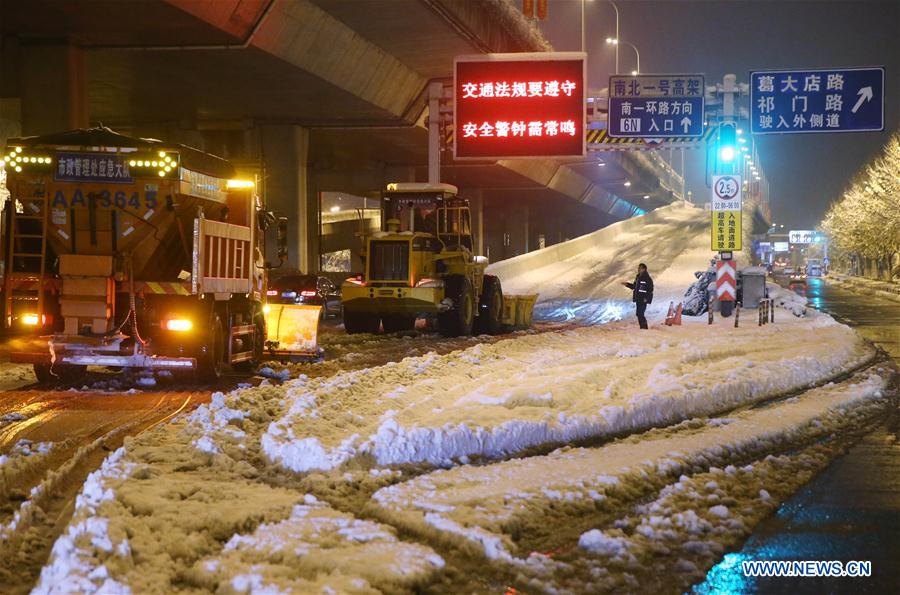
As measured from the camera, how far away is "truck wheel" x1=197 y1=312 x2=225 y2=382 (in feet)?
46.0

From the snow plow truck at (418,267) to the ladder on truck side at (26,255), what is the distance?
9.44m

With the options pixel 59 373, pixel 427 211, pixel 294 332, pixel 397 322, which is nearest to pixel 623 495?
pixel 59 373

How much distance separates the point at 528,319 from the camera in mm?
26953

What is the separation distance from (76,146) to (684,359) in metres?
9.69

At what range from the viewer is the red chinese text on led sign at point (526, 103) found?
29797mm

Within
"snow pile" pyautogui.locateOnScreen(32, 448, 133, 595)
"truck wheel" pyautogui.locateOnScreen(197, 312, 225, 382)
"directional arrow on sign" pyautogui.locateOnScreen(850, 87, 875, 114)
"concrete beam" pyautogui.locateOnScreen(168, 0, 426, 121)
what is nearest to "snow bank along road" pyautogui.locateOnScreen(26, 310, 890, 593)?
"snow pile" pyautogui.locateOnScreen(32, 448, 133, 595)

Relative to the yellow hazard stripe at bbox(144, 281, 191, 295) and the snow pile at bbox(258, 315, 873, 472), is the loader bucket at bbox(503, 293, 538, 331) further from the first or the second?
the yellow hazard stripe at bbox(144, 281, 191, 295)

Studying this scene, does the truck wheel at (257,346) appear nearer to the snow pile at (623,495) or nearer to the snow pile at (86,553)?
the snow pile at (623,495)

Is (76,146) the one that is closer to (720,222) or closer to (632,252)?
(720,222)

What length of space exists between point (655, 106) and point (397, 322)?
1193 cm

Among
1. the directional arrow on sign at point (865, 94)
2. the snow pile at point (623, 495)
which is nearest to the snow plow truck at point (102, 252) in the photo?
the snow pile at point (623, 495)

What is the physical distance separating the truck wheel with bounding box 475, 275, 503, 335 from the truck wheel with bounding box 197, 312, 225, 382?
10.8m

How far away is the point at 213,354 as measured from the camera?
14219 mm

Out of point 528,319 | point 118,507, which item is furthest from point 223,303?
point 528,319
